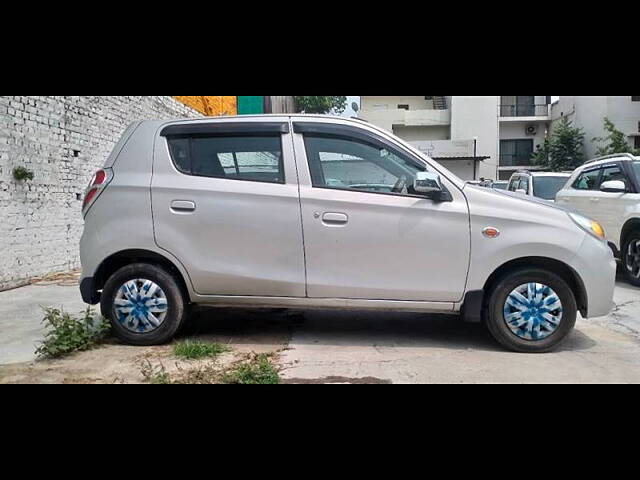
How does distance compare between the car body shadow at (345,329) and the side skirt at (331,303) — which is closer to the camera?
the side skirt at (331,303)

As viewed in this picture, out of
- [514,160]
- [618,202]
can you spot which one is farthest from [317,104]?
[618,202]

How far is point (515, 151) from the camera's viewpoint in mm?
33406

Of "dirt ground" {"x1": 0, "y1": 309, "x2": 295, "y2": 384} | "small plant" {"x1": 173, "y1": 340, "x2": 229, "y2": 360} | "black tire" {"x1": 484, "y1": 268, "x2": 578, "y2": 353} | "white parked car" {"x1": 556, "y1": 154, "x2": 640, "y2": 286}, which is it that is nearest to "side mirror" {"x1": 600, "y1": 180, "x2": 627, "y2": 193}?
"white parked car" {"x1": 556, "y1": 154, "x2": 640, "y2": 286}

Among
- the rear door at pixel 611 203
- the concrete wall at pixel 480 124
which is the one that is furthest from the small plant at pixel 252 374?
the concrete wall at pixel 480 124

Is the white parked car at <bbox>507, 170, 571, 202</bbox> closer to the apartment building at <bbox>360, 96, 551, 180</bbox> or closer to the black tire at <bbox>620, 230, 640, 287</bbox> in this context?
the black tire at <bbox>620, 230, 640, 287</bbox>

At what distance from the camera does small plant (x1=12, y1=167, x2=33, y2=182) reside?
602cm

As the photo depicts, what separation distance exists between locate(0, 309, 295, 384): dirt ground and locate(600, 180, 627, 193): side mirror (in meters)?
5.00

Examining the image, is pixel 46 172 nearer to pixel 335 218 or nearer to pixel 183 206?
pixel 183 206

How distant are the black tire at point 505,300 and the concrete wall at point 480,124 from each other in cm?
2888

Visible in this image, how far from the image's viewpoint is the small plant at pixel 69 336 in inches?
143

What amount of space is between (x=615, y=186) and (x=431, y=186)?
4.25 metres

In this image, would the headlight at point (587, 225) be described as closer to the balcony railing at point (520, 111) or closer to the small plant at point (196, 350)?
the small plant at point (196, 350)

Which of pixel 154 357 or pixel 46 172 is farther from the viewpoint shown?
pixel 46 172

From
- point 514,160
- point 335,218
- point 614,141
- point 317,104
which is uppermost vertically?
point 317,104
